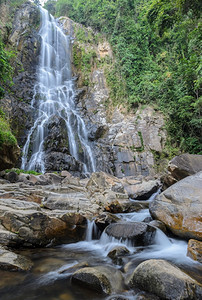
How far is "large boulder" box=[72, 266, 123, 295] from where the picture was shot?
2.91m

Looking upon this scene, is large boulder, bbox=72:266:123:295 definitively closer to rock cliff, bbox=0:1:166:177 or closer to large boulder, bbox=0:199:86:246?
large boulder, bbox=0:199:86:246

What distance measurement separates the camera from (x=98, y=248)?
5.12 m

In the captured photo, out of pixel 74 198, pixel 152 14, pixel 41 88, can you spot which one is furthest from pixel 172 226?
pixel 41 88

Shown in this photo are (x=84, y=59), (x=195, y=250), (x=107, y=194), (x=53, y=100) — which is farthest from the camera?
(x=84, y=59)

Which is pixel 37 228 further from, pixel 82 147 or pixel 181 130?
pixel 181 130

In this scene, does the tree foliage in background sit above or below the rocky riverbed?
above

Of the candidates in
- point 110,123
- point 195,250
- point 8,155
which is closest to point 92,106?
point 110,123

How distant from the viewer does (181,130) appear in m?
18.1

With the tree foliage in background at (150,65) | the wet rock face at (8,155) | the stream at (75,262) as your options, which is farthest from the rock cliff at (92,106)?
the stream at (75,262)

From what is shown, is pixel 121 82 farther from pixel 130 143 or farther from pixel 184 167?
pixel 184 167

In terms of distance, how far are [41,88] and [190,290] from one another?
23.5m

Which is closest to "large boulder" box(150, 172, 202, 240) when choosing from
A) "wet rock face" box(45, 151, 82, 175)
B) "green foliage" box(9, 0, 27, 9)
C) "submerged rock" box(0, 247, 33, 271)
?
"submerged rock" box(0, 247, 33, 271)

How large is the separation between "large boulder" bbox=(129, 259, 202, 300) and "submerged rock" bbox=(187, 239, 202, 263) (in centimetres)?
130

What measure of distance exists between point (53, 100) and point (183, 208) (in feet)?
63.3
